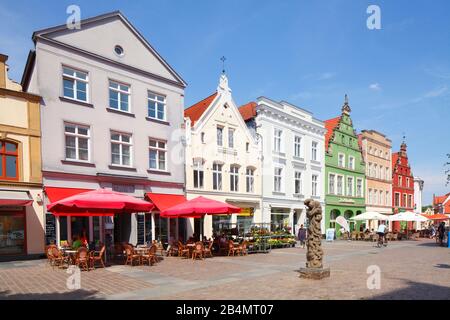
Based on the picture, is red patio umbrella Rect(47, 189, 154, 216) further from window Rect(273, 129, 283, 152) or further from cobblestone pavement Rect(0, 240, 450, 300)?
window Rect(273, 129, 283, 152)

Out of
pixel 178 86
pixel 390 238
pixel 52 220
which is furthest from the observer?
pixel 390 238

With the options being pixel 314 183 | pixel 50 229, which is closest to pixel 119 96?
pixel 50 229

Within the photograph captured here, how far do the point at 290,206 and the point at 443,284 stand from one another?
19165 millimetres

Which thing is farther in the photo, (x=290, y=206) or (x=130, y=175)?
(x=290, y=206)

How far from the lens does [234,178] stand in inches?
979

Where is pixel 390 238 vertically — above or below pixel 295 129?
below

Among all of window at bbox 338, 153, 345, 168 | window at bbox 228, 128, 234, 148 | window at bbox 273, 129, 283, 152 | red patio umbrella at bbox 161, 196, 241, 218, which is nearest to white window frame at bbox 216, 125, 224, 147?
window at bbox 228, 128, 234, 148

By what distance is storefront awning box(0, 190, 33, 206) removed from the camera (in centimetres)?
1416

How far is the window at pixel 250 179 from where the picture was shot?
25938 millimetres

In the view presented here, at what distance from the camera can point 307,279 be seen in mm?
10797

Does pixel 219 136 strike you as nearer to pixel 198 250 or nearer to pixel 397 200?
pixel 198 250

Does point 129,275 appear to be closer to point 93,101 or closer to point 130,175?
point 130,175
